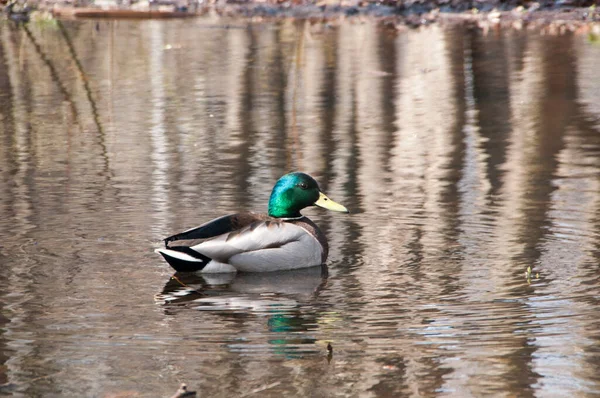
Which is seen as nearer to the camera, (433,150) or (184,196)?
(184,196)

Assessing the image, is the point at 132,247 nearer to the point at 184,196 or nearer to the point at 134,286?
the point at 134,286

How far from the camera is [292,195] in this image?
888 centimetres

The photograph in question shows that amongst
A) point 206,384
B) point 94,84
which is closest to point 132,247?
point 206,384

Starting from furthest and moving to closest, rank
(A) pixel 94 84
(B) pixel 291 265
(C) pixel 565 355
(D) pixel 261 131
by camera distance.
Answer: (A) pixel 94 84 < (D) pixel 261 131 < (B) pixel 291 265 < (C) pixel 565 355

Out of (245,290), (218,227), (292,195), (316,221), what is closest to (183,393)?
(245,290)

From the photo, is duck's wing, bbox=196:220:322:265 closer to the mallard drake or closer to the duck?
the mallard drake

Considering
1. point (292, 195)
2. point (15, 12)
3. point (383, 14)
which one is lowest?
point (292, 195)

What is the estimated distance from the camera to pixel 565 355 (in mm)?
6289

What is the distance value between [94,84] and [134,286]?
985 cm

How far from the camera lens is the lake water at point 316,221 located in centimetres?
616

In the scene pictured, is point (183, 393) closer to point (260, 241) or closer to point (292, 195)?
point (260, 241)

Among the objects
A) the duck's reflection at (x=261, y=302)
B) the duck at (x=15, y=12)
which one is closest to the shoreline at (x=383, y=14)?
the duck at (x=15, y=12)

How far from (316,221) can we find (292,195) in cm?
99

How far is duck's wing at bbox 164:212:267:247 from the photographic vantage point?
828 cm
